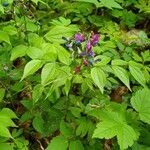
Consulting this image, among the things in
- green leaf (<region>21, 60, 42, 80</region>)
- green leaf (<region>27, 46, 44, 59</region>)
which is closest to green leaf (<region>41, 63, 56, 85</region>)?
green leaf (<region>21, 60, 42, 80</region>)

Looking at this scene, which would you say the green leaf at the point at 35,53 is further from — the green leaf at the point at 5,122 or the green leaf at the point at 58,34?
the green leaf at the point at 5,122

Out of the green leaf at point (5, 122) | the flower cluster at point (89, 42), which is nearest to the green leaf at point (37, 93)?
the green leaf at point (5, 122)

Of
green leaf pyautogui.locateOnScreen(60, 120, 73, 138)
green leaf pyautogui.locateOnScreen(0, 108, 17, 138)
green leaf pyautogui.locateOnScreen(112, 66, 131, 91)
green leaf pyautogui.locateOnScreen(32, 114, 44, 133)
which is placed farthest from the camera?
green leaf pyautogui.locateOnScreen(32, 114, 44, 133)

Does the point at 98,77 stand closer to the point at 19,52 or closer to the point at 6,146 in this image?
the point at 19,52

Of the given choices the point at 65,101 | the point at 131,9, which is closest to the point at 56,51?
the point at 65,101

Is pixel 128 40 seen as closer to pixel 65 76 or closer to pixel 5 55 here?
pixel 5 55

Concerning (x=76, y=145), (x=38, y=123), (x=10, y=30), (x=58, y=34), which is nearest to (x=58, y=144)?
(x=76, y=145)

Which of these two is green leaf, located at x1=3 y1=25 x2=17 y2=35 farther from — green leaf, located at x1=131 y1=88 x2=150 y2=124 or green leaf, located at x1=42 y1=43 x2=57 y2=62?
green leaf, located at x1=131 y1=88 x2=150 y2=124
